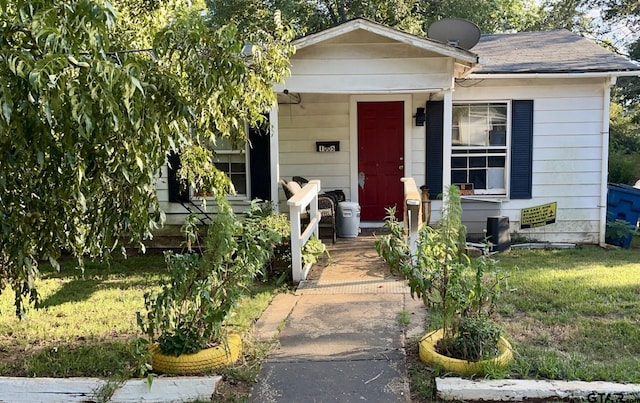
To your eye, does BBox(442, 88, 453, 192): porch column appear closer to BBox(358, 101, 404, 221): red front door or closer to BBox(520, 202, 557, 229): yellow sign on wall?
BBox(358, 101, 404, 221): red front door

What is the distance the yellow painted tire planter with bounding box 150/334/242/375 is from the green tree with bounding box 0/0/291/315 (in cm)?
79

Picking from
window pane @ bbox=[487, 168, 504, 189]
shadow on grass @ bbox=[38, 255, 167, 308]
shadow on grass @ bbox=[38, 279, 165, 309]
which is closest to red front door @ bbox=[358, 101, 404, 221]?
window pane @ bbox=[487, 168, 504, 189]

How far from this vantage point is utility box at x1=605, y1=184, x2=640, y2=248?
9.84 meters

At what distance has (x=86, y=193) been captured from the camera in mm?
3344

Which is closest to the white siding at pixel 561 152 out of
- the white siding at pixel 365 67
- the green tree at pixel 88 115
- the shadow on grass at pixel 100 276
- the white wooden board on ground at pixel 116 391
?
the white siding at pixel 365 67

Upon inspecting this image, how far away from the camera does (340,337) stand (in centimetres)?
454

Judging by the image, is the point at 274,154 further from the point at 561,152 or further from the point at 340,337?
the point at 561,152

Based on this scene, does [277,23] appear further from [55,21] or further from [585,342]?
[585,342]

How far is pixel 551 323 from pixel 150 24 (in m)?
Result: 4.10

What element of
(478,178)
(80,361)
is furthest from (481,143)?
(80,361)

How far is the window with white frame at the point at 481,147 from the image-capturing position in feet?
29.8

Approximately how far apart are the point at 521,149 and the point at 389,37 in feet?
10.0

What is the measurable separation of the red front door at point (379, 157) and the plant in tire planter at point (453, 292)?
5.48 meters

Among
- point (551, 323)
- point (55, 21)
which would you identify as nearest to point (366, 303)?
point (551, 323)
